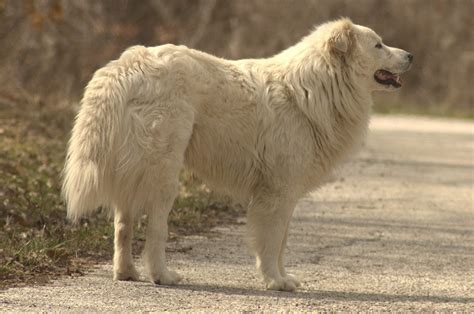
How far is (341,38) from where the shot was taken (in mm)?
7914

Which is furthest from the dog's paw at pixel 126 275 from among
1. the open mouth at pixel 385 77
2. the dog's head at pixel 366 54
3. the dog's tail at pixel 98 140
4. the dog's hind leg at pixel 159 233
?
the open mouth at pixel 385 77

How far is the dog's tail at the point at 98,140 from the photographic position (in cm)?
712

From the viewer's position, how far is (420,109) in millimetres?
29516

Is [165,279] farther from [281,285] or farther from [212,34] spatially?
[212,34]

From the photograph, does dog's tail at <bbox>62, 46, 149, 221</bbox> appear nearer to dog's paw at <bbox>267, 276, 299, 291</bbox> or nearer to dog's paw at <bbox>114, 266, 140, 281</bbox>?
dog's paw at <bbox>114, 266, 140, 281</bbox>

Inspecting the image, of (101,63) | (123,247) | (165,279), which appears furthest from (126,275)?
(101,63)

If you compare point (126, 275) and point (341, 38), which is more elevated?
point (341, 38)

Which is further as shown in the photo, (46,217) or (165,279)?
(46,217)

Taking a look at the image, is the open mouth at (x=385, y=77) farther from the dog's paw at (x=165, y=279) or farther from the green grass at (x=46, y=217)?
the dog's paw at (x=165, y=279)

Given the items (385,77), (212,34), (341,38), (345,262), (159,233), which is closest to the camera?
(159,233)

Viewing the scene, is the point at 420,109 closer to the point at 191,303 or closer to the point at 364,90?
the point at 364,90

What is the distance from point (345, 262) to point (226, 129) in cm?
183

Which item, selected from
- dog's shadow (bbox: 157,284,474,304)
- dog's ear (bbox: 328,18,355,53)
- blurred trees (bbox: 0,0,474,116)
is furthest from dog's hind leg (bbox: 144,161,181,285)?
blurred trees (bbox: 0,0,474,116)

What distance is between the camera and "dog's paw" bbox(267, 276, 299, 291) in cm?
734
